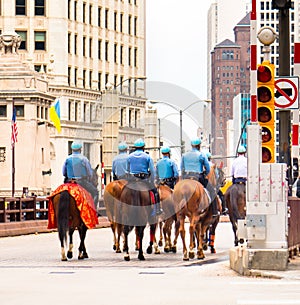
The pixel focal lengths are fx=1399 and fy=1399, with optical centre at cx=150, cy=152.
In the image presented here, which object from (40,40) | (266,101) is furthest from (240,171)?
(40,40)

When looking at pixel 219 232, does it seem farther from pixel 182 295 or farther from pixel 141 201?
pixel 182 295

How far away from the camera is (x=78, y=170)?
27984 millimetres

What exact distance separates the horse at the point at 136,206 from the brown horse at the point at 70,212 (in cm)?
78

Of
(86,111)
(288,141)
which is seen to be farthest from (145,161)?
(86,111)

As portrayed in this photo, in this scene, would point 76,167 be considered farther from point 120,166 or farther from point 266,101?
point 266,101

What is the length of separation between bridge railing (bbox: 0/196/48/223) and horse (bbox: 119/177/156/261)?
1584 centimetres

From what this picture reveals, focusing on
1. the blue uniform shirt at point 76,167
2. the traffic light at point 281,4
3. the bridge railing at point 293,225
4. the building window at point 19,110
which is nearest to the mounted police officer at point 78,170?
the blue uniform shirt at point 76,167

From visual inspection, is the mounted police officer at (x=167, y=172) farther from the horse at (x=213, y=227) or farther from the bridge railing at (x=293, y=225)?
the bridge railing at (x=293, y=225)

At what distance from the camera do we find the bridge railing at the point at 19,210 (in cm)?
4259

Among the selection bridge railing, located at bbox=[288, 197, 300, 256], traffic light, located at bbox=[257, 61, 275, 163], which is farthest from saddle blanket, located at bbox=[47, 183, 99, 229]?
traffic light, located at bbox=[257, 61, 275, 163]

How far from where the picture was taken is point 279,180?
2108 centimetres

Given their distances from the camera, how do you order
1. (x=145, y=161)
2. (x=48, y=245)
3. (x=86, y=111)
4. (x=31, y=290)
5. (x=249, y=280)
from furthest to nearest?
(x=86, y=111)
(x=48, y=245)
(x=145, y=161)
(x=249, y=280)
(x=31, y=290)

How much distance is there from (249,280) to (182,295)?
8.73 ft

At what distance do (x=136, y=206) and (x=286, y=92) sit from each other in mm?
3923
